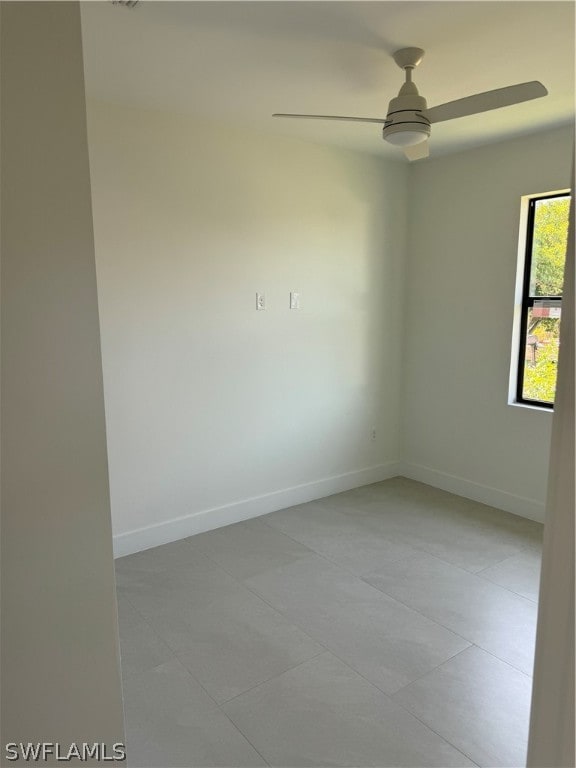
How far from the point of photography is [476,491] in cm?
403

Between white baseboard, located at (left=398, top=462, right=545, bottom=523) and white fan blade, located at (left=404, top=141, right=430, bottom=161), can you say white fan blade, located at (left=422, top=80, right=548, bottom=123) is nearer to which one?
white fan blade, located at (left=404, top=141, right=430, bottom=161)

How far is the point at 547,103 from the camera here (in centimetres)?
284

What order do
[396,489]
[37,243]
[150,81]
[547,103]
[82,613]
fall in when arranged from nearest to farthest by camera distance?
[37,243]
[82,613]
[150,81]
[547,103]
[396,489]

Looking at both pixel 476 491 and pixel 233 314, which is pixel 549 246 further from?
pixel 233 314

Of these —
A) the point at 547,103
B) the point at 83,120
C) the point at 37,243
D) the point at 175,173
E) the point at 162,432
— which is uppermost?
the point at 547,103

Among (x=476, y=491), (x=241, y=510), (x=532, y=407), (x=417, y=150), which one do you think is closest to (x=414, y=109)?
(x=417, y=150)

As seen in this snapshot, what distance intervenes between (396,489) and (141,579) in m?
2.19

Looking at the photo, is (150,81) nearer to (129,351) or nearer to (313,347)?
(129,351)

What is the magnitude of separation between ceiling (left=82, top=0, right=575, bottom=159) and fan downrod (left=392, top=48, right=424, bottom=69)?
0.03 meters

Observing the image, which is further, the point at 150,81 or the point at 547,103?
the point at 547,103

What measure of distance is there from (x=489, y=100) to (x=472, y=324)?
204 centimetres

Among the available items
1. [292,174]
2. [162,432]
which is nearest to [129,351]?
[162,432]

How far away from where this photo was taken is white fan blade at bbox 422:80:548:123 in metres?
1.99

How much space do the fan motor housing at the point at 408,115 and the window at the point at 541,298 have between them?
1.61 m
